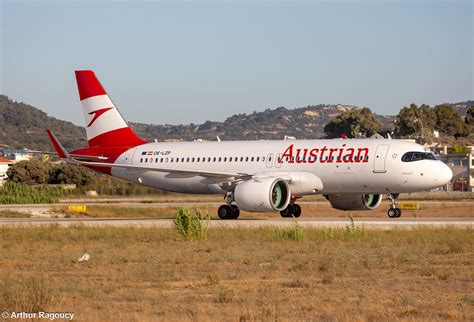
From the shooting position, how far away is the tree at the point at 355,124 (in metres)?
165

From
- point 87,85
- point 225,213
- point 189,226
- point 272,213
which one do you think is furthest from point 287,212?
point 189,226

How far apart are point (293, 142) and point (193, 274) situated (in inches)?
992

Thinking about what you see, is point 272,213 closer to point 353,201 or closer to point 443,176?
point 353,201

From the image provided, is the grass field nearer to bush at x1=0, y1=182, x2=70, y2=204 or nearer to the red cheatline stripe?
the red cheatline stripe

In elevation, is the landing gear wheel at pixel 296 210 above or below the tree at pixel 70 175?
above

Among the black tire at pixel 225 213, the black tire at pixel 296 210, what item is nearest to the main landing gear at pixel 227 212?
the black tire at pixel 225 213

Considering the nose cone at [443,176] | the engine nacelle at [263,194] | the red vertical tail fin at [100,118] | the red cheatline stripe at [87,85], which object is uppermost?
the red cheatline stripe at [87,85]

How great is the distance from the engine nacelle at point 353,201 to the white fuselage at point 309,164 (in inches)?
101

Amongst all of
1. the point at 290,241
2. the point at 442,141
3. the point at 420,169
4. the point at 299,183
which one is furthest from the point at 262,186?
the point at 442,141

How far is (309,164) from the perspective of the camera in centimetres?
4703

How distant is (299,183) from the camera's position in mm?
46844

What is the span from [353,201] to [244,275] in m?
26.5

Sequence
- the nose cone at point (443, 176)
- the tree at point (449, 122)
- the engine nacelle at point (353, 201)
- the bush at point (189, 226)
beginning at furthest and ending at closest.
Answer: the tree at point (449, 122), the engine nacelle at point (353, 201), the nose cone at point (443, 176), the bush at point (189, 226)

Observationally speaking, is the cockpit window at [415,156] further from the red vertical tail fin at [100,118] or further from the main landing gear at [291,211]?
the red vertical tail fin at [100,118]
